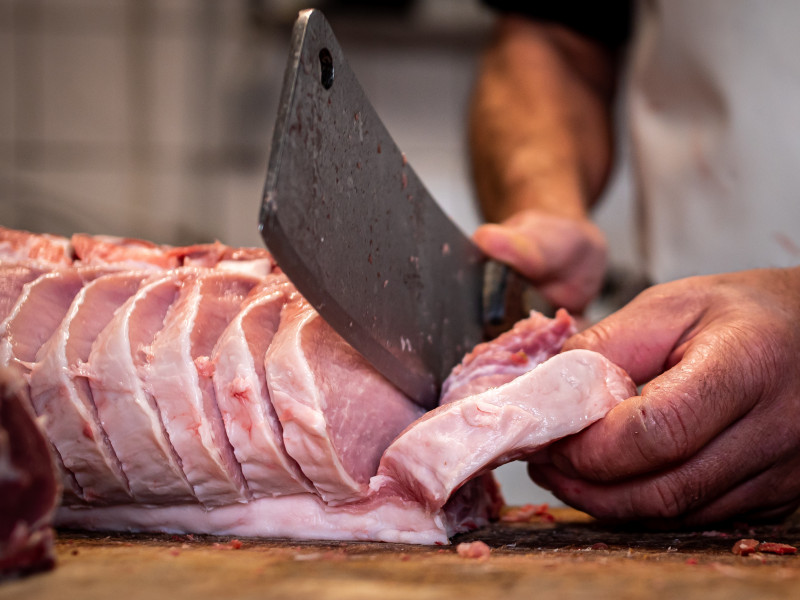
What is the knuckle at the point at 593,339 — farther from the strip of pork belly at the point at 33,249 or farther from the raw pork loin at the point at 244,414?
the strip of pork belly at the point at 33,249

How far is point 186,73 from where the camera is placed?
475 centimetres

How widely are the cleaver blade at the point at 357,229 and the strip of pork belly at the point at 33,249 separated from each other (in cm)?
70

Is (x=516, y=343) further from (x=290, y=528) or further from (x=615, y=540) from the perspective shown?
(x=290, y=528)

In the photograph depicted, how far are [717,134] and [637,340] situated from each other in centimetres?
134

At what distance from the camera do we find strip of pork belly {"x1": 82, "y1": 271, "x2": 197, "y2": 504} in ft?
4.56

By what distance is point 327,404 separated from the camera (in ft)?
4.52

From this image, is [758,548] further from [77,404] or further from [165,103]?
[165,103]

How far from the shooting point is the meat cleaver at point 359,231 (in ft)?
3.84

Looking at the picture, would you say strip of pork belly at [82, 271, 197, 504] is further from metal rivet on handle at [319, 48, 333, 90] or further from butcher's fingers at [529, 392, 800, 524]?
butcher's fingers at [529, 392, 800, 524]

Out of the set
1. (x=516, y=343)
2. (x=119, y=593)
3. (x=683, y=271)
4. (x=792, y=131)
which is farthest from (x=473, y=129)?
(x=119, y=593)

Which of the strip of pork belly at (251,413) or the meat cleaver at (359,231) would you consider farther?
the strip of pork belly at (251,413)

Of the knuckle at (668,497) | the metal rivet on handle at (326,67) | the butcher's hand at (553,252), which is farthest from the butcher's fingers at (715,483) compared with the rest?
the metal rivet on handle at (326,67)

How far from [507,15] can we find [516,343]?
7.62 feet

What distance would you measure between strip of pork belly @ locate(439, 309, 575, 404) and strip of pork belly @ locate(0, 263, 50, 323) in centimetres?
86
